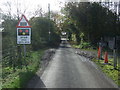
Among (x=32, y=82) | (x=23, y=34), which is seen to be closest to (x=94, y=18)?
(x=23, y=34)

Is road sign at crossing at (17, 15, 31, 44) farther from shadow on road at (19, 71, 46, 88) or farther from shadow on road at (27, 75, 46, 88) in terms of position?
shadow on road at (27, 75, 46, 88)

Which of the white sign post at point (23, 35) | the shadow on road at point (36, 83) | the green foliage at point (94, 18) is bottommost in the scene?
the shadow on road at point (36, 83)

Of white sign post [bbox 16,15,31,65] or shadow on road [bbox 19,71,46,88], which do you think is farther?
white sign post [bbox 16,15,31,65]

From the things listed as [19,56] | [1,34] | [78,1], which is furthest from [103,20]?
[19,56]

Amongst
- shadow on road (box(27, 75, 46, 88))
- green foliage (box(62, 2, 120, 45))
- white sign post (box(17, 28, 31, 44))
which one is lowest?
shadow on road (box(27, 75, 46, 88))

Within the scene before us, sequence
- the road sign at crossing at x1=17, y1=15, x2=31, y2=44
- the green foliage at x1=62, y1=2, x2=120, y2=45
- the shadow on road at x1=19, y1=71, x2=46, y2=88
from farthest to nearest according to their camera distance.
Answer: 1. the green foliage at x1=62, y1=2, x2=120, y2=45
2. the road sign at crossing at x1=17, y1=15, x2=31, y2=44
3. the shadow on road at x1=19, y1=71, x2=46, y2=88

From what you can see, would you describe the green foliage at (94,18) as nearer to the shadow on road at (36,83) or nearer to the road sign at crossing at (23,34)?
the road sign at crossing at (23,34)

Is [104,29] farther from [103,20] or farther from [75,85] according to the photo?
[75,85]

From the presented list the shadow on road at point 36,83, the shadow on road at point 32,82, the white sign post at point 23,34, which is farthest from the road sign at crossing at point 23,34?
the shadow on road at point 36,83

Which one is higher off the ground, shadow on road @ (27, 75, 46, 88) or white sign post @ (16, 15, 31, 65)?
white sign post @ (16, 15, 31, 65)

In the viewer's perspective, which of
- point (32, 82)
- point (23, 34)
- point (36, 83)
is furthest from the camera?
point (23, 34)

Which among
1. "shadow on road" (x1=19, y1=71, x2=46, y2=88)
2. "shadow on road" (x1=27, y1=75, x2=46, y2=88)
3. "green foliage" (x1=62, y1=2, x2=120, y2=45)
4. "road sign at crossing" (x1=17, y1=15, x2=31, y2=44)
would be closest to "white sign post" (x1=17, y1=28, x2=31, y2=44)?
"road sign at crossing" (x1=17, y1=15, x2=31, y2=44)

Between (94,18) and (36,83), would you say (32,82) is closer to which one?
(36,83)

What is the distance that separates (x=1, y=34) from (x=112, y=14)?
71.1ft
